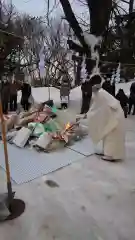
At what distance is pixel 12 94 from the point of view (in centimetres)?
719

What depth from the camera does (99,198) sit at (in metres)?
3.17

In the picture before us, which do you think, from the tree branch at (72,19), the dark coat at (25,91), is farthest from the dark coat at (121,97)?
the dark coat at (25,91)

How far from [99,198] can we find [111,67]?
488 cm

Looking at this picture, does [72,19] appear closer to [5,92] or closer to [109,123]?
[5,92]

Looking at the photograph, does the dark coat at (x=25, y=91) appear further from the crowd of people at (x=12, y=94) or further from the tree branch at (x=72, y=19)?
the tree branch at (x=72, y=19)

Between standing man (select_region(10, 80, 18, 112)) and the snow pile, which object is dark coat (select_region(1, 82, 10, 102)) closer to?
standing man (select_region(10, 80, 18, 112))

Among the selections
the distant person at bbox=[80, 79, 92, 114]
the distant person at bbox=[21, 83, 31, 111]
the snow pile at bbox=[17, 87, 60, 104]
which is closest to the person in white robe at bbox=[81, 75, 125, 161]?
the distant person at bbox=[80, 79, 92, 114]

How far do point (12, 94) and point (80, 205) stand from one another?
487 centimetres

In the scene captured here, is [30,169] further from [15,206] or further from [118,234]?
[118,234]

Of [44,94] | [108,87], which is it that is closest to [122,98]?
[108,87]

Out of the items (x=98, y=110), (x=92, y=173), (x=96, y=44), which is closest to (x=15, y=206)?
(x=92, y=173)

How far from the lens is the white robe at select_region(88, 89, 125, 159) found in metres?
4.03

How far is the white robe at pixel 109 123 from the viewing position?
13.2 feet

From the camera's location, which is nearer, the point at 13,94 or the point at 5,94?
the point at 5,94
